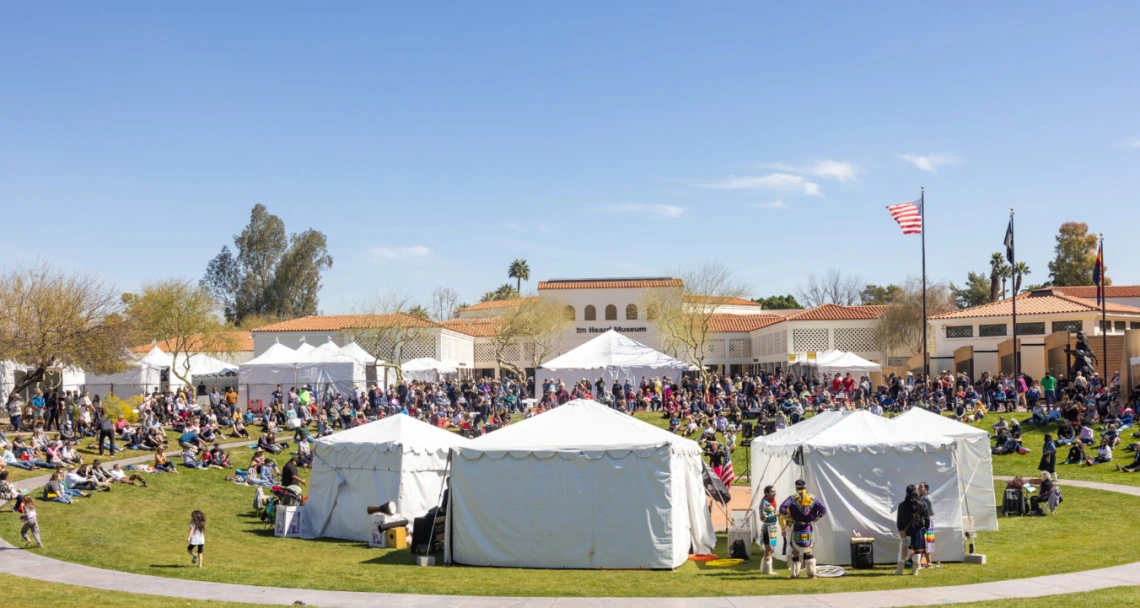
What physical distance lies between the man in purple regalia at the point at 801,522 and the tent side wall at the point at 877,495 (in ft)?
3.66

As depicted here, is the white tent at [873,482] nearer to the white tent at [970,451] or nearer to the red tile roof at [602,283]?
the white tent at [970,451]

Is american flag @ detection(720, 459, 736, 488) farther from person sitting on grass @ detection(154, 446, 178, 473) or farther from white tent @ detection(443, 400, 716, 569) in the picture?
person sitting on grass @ detection(154, 446, 178, 473)

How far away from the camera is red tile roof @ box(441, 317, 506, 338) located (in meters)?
69.9

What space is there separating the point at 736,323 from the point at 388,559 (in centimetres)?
5674

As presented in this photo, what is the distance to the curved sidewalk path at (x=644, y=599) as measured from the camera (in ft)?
41.9

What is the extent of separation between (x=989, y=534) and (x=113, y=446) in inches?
913

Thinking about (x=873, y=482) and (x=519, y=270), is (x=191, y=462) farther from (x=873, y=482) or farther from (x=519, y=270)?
(x=519, y=270)

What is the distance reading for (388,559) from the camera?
17391mm

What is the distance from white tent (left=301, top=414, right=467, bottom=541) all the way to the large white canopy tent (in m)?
19.4

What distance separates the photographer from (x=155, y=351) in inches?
1884

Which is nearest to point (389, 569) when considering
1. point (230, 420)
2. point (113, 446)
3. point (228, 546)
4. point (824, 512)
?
point (228, 546)

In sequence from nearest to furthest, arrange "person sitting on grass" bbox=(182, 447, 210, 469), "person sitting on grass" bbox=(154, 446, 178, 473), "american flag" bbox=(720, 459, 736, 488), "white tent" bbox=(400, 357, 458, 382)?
"american flag" bbox=(720, 459, 736, 488) → "person sitting on grass" bbox=(154, 446, 178, 473) → "person sitting on grass" bbox=(182, 447, 210, 469) → "white tent" bbox=(400, 357, 458, 382)

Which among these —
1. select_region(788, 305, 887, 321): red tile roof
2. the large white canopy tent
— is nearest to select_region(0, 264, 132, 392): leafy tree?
the large white canopy tent

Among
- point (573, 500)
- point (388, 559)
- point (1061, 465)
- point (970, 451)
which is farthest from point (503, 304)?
point (573, 500)
